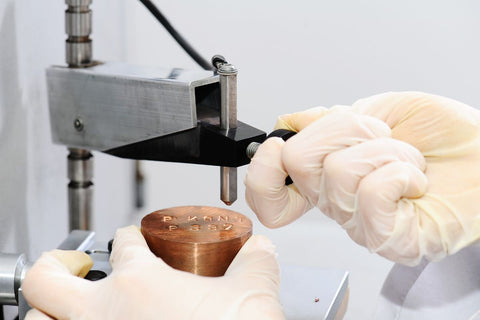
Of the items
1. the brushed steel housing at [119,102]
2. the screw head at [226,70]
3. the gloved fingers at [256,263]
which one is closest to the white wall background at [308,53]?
the brushed steel housing at [119,102]

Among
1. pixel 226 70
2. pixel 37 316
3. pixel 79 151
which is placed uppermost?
pixel 226 70

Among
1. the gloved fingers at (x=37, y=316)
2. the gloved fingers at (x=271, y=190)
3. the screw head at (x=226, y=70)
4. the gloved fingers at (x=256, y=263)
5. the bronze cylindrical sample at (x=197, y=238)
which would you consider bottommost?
the gloved fingers at (x=37, y=316)

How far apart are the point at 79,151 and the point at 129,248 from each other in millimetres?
372

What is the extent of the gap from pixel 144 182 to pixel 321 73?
54 cm

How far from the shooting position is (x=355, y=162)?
0.68 m

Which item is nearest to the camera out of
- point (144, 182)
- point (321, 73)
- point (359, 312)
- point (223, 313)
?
point (223, 313)

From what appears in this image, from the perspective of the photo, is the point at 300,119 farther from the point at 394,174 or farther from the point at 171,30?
the point at 171,30

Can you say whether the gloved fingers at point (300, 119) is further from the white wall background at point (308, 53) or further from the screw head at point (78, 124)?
the white wall background at point (308, 53)

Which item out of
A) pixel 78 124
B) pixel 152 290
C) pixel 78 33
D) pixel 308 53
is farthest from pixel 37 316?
pixel 308 53

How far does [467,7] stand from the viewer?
1513 mm

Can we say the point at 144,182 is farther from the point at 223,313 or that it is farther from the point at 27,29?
the point at 223,313

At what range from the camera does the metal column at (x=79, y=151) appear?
100 cm

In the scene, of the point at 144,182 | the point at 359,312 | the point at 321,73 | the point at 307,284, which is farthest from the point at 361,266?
the point at 307,284

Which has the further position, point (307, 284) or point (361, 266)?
point (361, 266)
